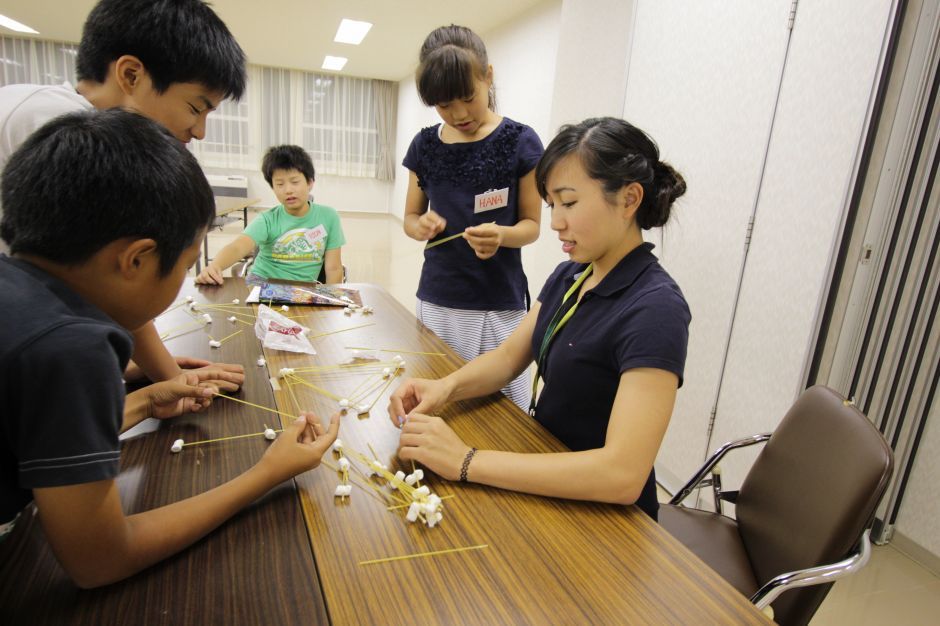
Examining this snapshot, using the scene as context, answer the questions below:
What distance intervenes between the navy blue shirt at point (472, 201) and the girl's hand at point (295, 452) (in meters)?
1.03

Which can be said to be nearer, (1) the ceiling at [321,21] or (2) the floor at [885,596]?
(2) the floor at [885,596]

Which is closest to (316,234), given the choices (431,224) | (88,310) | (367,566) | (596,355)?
(431,224)

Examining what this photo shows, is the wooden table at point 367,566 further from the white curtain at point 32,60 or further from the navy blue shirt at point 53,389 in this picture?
the white curtain at point 32,60

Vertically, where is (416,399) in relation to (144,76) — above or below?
below

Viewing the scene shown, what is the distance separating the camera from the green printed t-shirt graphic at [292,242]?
274cm

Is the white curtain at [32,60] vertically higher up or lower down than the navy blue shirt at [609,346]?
higher up

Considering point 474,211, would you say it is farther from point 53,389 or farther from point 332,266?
point 53,389

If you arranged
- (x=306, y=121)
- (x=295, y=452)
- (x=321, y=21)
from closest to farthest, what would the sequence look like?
(x=295, y=452), (x=321, y=21), (x=306, y=121)

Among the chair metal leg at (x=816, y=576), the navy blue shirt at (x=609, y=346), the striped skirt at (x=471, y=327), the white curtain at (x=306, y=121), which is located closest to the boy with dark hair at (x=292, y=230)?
the striped skirt at (x=471, y=327)

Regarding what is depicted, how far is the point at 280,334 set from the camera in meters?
1.51

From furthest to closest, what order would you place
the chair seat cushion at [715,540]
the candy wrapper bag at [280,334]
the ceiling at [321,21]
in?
the ceiling at [321,21]
the candy wrapper bag at [280,334]
the chair seat cushion at [715,540]

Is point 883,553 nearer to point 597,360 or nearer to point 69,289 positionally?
point 597,360

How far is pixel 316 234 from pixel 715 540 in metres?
2.29

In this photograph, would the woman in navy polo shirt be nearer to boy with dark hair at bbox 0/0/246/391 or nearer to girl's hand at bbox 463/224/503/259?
girl's hand at bbox 463/224/503/259
